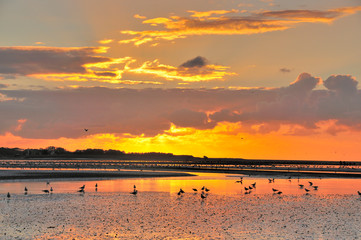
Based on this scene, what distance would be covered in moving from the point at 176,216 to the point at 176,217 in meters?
0.45

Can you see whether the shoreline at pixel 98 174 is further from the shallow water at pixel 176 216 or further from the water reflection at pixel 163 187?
the shallow water at pixel 176 216

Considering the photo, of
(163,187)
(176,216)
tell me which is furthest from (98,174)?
(176,216)

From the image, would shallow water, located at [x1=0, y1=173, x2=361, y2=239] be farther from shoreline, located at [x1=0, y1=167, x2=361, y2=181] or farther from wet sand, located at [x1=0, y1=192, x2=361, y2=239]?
shoreline, located at [x1=0, y1=167, x2=361, y2=181]

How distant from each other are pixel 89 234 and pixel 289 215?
606 inches

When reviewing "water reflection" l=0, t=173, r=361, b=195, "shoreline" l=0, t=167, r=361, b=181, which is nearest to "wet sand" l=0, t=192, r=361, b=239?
"water reflection" l=0, t=173, r=361, b=195

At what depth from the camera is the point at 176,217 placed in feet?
102

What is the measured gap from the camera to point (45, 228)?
2614 centimetres

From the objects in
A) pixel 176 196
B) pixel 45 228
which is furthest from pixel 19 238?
pixel 176 196

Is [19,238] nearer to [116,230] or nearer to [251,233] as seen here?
[116,230]

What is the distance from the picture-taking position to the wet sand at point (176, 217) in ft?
82.3

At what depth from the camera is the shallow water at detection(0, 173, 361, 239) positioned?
2511 centimetres

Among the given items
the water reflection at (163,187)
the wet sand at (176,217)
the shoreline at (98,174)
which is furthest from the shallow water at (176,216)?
the shoreline at (98,174)

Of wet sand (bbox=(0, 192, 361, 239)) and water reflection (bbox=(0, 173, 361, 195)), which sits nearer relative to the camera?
wet sand (bbox=(0, 192, 361, 239))

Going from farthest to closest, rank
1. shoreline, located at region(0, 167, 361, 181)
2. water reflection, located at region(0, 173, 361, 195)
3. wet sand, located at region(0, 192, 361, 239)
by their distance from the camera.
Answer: shoreline, located at region(0, 167, 361, 181) < water reflection, located at region(0, 173, 361, 195) < wet sand, located at region(0, 192, 361, 239)
